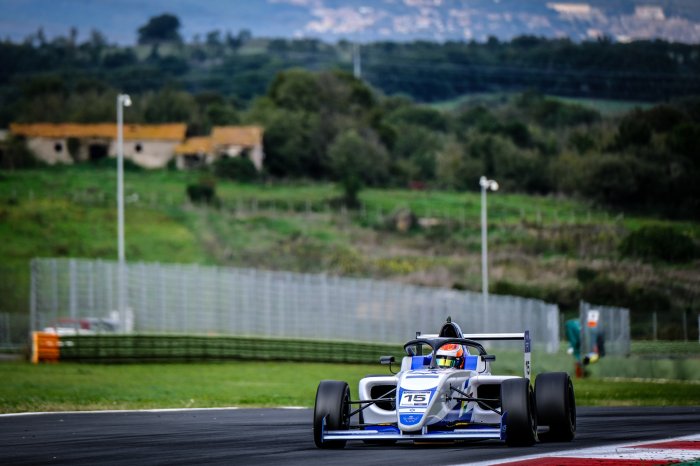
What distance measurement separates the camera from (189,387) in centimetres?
3416

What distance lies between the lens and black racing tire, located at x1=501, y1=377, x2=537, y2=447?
1509 centimetres

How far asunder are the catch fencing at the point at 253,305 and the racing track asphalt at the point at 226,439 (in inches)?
943

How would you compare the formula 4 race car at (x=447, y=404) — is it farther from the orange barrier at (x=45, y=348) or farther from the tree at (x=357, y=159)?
the tree at (x=357, y=159)

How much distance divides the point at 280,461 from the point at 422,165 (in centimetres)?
12990

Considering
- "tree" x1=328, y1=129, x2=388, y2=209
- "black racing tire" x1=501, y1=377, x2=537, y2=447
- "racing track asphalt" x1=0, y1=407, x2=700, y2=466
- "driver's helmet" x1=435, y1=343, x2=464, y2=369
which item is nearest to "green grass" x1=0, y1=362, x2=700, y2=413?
"racing track asphalt" x1=0, y1=407, x2=700, y2=466

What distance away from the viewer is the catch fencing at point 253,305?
47.1 meters

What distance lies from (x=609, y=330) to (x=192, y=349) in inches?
574

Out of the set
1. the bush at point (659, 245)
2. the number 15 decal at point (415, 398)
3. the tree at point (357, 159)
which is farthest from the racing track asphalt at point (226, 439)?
the tree at point (357, 159)

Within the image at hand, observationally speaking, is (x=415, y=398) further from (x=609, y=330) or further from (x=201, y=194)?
(x=201, y=194)

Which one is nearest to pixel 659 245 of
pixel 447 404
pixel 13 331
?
pixel 13 331

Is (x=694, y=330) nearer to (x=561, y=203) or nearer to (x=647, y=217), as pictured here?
(x=647, y=217)

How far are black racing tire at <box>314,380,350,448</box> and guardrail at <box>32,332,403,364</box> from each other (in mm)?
29396

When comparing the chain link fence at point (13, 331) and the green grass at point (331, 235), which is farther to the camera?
the green grass at point (331, 235)

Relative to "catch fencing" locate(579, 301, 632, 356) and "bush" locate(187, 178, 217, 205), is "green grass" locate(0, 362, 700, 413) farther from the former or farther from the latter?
"bush" locate(187, 178, 217, 205)
